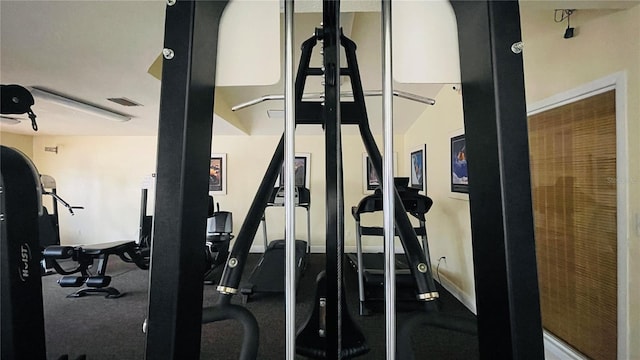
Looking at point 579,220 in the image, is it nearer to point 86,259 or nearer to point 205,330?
point 205,330

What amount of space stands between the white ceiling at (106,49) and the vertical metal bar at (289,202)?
880mm

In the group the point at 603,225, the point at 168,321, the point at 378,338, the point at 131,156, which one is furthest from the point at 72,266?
the point at 603,225

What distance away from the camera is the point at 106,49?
1945 mm

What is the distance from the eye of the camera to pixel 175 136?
0.76m

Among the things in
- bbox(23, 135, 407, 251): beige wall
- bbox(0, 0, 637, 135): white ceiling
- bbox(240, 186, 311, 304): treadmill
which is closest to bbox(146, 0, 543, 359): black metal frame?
bbox(0, 0, 637, 135): white ceiling

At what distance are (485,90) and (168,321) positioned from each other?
1.10 meters

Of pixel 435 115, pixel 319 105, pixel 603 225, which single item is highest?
pixel 435 115

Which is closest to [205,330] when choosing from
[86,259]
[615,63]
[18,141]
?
[86,259]

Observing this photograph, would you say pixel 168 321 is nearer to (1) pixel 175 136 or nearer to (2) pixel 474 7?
(1) pixel 175 136

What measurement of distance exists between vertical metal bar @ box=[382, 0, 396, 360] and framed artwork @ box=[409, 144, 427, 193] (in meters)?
3.07

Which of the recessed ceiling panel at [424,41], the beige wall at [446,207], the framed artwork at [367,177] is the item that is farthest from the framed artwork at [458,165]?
the recessed ceiling panel at [424,41]

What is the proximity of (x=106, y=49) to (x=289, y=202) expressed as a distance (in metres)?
2.10

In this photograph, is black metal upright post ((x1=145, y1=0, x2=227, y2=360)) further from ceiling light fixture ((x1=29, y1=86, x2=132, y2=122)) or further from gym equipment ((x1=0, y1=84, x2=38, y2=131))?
ceiling light fixture ((x1=29, y1=86, x2=132, y2=122))

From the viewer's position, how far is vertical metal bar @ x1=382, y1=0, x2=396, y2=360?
78 cm
